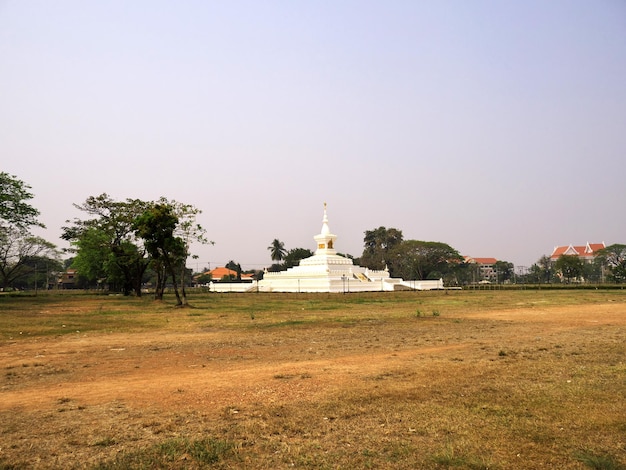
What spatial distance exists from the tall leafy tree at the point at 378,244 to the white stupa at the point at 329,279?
28.3m

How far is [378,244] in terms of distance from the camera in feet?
341

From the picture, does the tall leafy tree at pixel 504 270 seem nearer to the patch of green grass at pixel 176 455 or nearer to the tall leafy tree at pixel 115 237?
the tall leafy tree at pixel 115 237

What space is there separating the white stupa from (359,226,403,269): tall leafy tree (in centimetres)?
2832

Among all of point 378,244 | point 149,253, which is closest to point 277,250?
point 378,244

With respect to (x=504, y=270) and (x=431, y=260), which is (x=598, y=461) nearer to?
(x=431, y=260)

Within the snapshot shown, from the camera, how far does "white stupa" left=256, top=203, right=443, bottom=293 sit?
5581 centimetres

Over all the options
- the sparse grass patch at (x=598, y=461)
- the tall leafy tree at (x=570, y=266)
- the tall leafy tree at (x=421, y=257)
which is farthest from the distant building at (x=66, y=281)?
the sparse grass patch at (x=598, y=461)

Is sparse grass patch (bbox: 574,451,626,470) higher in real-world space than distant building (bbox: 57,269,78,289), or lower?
lower

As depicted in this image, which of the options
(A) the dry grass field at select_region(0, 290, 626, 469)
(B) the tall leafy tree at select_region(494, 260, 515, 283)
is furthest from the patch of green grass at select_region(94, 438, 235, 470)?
(B) the tall leafy tree at select_region(494, 260, 515, 283)

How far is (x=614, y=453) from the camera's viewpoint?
5492 mm

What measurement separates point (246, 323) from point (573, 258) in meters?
72.4

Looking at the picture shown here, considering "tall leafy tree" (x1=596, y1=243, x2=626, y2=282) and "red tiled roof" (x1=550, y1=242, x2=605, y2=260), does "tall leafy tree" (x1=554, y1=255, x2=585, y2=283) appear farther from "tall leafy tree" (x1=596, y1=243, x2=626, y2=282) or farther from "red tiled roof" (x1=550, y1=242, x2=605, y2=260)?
"red tiled roof" (x1=550, y1=242, x2=605, y2=260)

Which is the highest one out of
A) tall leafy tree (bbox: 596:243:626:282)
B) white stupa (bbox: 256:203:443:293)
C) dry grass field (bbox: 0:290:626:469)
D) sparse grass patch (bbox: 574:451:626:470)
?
tall leafy tree (bbox: 596:243:626:282)

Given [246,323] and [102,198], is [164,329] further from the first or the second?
[102,198]
